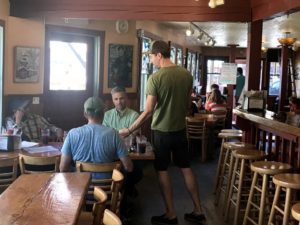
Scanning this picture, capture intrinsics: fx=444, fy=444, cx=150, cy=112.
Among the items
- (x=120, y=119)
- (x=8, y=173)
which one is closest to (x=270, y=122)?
(x=120, y=119)

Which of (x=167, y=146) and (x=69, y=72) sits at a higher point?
(x=69, y=72)

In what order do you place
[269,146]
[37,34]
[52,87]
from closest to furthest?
[269,146] → [37,34] → [52,87]

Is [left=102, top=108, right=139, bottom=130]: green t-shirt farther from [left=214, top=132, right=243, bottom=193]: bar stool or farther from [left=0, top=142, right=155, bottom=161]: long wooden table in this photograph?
[left=214, top=132, right=243, bottom=193]: bar stool

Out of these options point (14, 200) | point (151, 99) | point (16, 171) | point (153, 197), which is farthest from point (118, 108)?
point (14, 200)

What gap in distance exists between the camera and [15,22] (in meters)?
5.47

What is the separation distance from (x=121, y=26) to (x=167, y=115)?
3214 millimetres

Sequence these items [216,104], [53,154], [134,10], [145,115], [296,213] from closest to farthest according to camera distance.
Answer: [296,213] → [53,154] → [145,115] → [134,10] → [216,104]

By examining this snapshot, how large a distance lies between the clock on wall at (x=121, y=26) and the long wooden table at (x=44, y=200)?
14.4 ft

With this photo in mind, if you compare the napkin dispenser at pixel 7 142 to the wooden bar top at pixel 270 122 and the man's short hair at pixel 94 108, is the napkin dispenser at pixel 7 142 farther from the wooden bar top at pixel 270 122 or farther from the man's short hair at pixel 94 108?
the wooden bar top at pixel 270 122

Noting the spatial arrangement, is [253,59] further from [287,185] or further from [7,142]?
[7,142]

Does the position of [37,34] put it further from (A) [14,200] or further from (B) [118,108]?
(A) [14,200]

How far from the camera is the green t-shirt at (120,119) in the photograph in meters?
4.79

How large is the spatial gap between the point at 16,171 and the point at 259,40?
3.35 metres

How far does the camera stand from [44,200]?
2361mm
